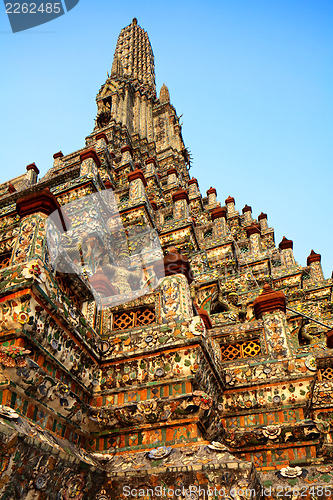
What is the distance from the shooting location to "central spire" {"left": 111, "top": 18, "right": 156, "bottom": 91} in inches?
1539

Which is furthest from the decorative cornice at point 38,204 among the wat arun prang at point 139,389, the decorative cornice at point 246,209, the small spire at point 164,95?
the small spire at point 164,95

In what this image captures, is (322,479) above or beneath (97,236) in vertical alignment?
beneath

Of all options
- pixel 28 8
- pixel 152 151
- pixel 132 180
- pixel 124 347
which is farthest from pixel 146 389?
pixel 152 151

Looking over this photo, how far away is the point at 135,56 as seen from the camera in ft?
136

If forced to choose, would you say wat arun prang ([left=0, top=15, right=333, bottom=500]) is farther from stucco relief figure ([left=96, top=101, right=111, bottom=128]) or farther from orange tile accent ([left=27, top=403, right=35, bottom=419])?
stucco relief figure ([left=96, top=101, right=111, bottom=128])

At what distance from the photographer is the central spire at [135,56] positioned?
1539 inches

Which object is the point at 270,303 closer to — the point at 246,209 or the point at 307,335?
the point at 307,335

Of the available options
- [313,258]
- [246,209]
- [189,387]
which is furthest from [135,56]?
[189,387]

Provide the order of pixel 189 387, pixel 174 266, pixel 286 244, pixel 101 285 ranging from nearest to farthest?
1. pixel 189 387
2. pixel 174 266
3. pixel 101 285
4. pixel 286 244

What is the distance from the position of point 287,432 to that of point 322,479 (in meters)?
0.91

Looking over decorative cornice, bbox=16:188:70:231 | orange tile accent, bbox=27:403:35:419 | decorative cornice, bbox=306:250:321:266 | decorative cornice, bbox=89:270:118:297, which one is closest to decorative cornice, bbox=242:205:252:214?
decorative cornice, bbox=306:250:321:266

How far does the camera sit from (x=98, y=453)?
4.78 metres

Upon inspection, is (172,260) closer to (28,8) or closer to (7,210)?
(7,210)

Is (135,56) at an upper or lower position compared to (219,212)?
upper
